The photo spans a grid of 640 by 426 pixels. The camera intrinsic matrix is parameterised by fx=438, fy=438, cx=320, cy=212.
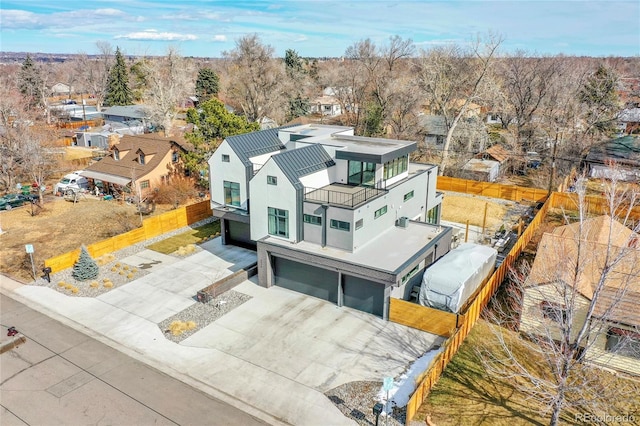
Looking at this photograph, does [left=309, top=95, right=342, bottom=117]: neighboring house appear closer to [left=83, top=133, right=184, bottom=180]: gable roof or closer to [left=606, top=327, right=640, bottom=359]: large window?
[left=83, top=133, right=184, bottom=180]: gable roof

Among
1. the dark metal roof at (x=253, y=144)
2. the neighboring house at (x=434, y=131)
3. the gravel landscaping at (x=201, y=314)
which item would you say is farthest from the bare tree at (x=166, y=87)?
the gravel landscaping at (x=201, y=314)

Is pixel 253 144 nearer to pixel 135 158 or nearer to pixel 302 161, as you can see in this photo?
pixel 302 161

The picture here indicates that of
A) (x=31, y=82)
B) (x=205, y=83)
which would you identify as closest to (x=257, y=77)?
(x=205, y=83)

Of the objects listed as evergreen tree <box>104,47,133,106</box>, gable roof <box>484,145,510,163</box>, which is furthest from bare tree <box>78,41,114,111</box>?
gable roof <box>484,145,510,163</box>

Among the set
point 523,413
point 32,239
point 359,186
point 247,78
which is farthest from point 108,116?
point 523,413

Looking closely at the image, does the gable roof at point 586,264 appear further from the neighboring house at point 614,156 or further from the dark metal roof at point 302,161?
the neighboring house at point 614,156

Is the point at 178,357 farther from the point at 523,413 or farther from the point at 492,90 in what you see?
the point at 492,90
